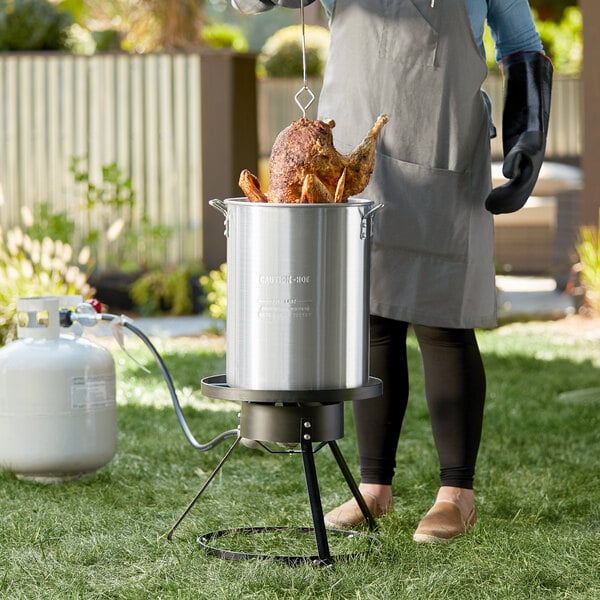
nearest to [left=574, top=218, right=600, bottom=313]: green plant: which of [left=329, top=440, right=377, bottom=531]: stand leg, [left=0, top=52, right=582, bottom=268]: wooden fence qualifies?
[left=0, top=52, right=582, bottom=268]: wooden fence

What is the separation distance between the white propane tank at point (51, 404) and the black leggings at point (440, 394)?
822 millimetres

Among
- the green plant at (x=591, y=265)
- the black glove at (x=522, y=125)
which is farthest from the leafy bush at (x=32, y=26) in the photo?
the black glove at (x=522, y=125)

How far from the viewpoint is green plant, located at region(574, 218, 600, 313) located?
7262mm

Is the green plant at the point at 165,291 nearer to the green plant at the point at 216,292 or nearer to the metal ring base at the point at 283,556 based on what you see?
the green plant at the point at 216,292

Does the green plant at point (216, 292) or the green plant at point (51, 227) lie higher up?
the green plant at point (51, 227)

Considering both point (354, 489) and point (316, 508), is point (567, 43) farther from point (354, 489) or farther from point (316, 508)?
point (316, 508)

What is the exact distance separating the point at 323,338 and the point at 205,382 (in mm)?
306

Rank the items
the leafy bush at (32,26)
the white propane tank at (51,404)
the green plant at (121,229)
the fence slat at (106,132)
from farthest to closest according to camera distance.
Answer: the leafy bush at (32,26) < the fence slat at (106,132) < the green plant at (121,229) < the white propane tank at (51,404)

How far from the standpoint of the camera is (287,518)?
309 cm

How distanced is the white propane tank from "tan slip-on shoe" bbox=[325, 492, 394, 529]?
2.59 feet

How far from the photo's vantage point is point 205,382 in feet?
8.79

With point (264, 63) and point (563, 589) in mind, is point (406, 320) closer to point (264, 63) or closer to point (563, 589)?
point (563, 589)

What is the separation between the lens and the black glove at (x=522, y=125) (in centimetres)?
285

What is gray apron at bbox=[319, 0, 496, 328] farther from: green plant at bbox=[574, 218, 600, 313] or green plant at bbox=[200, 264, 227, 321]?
green plant at bbox=[574, 218, 600, 313]
